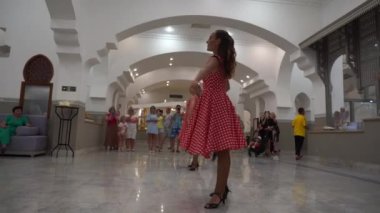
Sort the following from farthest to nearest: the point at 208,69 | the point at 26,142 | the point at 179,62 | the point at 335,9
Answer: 1. the point at 179,62
2. the point at 335,9
3. the point at 26,142
4. the point at 208,69

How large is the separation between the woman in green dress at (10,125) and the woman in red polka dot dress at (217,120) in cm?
501

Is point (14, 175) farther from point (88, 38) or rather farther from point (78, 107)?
point (88, 38)

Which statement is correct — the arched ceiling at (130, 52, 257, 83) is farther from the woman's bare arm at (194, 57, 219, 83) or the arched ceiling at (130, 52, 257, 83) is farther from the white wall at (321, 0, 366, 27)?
the woman's bare arm at (194, 57, 219, 83)

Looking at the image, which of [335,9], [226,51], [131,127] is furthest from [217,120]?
[131,127]

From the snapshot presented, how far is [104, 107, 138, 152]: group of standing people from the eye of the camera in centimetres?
886

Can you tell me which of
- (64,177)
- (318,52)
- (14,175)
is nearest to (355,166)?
(318,52)

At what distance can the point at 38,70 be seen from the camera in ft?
24.8

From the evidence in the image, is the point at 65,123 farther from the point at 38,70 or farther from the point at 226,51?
the point at 226,51

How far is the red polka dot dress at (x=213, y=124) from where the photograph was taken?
2.28 metres

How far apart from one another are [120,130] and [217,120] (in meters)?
6.93

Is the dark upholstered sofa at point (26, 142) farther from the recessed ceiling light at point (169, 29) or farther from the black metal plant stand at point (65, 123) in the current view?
the recessed ceiling light at point (169, 29)

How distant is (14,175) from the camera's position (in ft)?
11.3

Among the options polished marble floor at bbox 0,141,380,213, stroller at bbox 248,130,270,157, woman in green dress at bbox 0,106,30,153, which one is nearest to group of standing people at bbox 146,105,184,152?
stroller at bbox 248,130,270,157

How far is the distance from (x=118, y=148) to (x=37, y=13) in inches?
168
